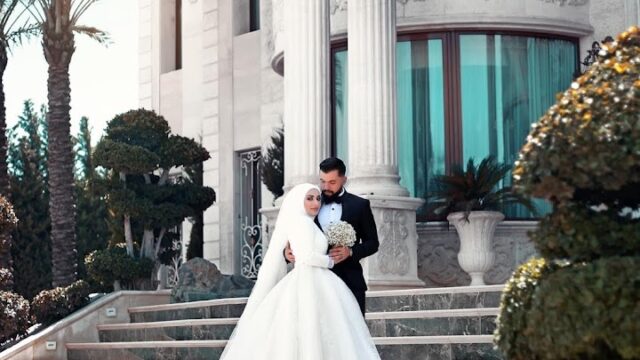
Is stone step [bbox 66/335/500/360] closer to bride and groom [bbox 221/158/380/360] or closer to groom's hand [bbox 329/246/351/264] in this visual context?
bride and groom [bbox 221/158/380/360]

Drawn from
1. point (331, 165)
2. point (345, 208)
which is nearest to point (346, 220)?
point (345, 208)

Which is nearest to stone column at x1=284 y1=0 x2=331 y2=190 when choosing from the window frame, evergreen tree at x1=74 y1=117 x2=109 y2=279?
the window frame

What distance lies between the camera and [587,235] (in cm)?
635

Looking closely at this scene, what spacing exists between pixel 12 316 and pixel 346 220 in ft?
25.0

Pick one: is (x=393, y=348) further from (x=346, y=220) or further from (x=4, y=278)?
(x=4, y=278)

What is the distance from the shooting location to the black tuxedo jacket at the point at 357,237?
887 cm

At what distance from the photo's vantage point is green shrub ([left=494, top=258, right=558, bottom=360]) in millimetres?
6324

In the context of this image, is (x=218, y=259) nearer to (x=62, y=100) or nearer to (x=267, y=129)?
(x=267, y=129)

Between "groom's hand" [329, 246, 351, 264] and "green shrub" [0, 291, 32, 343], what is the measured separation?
24.7 ft

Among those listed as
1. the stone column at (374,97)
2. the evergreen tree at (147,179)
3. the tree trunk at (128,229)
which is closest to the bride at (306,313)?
the stone column at (374,97)

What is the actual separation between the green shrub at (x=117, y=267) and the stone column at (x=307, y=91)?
8.74 ft

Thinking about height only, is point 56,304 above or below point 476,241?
below

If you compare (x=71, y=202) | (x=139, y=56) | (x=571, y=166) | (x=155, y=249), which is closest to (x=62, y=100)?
(x=71, y=202)

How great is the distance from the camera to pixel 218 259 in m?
21.3
